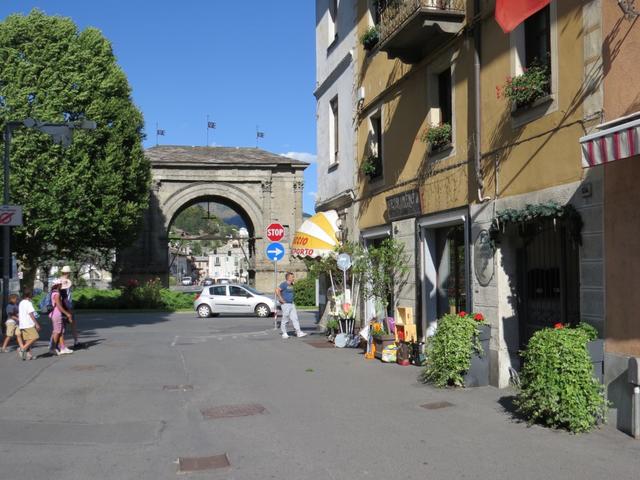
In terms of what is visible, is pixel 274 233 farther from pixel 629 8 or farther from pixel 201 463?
pixel 201 463

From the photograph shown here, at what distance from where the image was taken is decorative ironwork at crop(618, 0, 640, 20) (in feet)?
23.4

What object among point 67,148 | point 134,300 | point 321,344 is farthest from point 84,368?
point 134,300

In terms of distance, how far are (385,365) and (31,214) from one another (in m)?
21.5

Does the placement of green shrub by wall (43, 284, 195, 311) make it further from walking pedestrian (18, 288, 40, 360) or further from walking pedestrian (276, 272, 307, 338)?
walking pedestrian (18, 288, 40, 360)

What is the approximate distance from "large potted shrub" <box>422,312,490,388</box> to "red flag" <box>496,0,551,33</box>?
4.05m

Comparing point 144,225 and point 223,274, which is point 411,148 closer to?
point 144,225

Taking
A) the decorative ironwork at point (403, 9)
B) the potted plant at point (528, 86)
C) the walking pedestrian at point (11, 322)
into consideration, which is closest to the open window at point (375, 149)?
the decorative ironwork at point (403, 9)

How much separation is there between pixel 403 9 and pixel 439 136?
8.45 ft

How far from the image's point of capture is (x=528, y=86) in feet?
29.6

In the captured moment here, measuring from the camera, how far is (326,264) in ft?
57.6

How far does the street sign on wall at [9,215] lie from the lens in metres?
16.8

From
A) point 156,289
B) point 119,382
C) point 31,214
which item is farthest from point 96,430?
point 156,289

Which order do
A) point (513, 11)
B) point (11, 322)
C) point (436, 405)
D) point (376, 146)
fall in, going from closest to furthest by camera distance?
point (436, 405) < point (513, 11) < point (11, 322) < point (376, 146)

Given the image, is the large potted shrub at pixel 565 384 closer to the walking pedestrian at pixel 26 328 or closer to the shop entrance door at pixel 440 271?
the shop entrance door at pixel 440 271
